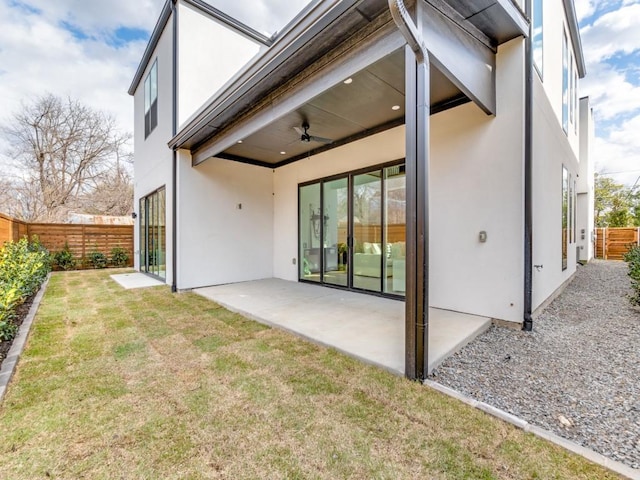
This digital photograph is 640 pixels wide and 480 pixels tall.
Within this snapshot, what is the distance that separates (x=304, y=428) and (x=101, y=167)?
2052cm

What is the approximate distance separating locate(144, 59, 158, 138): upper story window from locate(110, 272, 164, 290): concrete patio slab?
4214 millimetres

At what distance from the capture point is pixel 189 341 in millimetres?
3623

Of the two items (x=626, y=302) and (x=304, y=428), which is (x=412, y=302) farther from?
(x=626, y=302)

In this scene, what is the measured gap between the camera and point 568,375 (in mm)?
2721

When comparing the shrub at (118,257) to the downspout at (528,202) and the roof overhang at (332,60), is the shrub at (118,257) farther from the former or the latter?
the downspout at (528,202)

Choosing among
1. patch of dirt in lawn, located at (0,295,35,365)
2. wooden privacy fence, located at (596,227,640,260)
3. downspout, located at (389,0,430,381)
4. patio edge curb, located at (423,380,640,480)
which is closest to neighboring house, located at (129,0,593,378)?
downspout, located at (389,0,430,381)

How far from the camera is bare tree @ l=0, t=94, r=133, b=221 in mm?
15195

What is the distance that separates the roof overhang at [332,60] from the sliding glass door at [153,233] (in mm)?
3544

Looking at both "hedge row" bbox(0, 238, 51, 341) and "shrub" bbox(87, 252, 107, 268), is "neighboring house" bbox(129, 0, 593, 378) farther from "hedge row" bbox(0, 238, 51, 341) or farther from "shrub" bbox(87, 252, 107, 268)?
"shrub" bbox(87, 252, 107, 268)

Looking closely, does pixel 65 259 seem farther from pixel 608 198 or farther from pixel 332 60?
pixel 608 198

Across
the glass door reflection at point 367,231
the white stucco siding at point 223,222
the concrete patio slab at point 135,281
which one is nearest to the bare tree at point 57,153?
the concrete patio slab at point 135,281

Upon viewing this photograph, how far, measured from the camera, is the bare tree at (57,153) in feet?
49.9

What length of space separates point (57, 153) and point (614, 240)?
26.8 metres

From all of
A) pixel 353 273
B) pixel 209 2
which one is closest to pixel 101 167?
pixel 209 2
